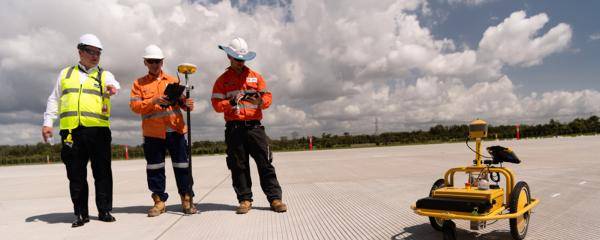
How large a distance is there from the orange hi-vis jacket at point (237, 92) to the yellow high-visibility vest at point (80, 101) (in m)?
1.14

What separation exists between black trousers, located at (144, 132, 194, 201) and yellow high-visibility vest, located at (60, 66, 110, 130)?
0.55 m

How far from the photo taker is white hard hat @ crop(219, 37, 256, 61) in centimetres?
408

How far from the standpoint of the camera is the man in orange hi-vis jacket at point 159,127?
13.5 ft

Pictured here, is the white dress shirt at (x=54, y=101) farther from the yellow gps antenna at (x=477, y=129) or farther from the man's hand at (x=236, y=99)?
the yellow gps antenna at (x=477, y=129)

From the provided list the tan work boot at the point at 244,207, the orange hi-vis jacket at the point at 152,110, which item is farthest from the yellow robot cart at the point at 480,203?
the orange hi-vis jacket at the point at 152,110

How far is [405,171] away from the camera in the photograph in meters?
7.66

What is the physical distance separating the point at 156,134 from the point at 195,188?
2.66 metres

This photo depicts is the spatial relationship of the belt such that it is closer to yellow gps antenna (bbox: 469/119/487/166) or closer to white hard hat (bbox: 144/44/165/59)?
white hard hat (bbox: 144/44/165/59)

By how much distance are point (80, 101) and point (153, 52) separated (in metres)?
0.86

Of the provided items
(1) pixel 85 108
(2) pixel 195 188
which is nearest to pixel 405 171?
(2) pixel 195 188

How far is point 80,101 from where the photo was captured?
12.5 ft

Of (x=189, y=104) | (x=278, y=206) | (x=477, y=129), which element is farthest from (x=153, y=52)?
(x=477, y=129)

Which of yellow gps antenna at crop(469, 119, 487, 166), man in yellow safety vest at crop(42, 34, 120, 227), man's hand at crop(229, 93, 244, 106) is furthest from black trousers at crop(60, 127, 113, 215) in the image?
yellow gps antenna at crop(469, 119, 487, 166)

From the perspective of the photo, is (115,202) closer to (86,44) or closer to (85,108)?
(85,108)
